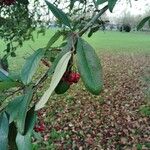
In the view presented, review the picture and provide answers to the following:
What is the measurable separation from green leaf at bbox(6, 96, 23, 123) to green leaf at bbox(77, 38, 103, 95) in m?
0.21

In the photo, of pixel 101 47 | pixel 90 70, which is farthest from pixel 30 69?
pixel 101 47

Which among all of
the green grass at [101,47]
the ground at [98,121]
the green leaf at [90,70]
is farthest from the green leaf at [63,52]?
the green grass at [101,47]

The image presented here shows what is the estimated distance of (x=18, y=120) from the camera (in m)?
1.02

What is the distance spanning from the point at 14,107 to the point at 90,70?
0.25 meters

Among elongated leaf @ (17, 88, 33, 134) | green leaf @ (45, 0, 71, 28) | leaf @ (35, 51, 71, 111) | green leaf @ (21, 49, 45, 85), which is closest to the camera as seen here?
leaf @ (35, 51, 71, 111)

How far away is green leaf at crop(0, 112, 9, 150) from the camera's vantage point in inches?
43.5

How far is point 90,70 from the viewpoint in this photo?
984 mm

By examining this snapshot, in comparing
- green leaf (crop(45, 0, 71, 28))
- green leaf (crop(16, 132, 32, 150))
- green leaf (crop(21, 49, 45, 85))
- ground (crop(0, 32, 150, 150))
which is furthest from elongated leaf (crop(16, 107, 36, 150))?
ground (crop(0, 32, 150, 150))

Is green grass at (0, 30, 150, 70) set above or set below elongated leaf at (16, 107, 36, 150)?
below

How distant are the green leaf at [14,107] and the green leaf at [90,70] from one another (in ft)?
0.68

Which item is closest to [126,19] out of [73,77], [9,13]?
[9,13]

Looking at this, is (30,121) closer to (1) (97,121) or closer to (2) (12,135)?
(2) (12,135)

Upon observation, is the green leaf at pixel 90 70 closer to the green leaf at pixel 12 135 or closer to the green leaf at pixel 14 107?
the green leaf at pixel 14 107

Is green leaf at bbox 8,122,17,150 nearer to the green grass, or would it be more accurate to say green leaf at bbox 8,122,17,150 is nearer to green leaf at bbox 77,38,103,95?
green leaf at bbox 77,38,103,95
